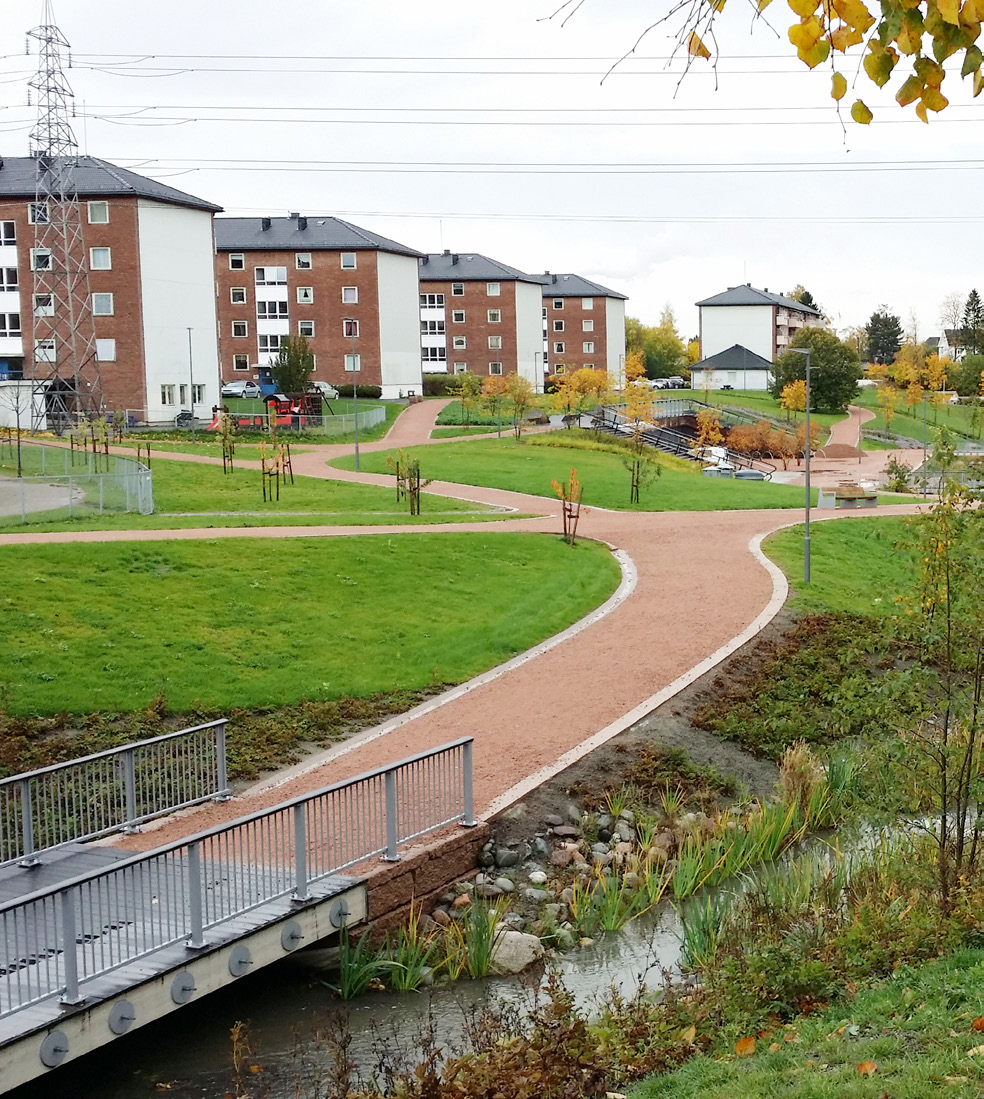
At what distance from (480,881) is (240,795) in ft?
12.1

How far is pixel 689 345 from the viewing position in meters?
147

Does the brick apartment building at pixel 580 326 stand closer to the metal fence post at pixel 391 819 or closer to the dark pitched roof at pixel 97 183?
the dark pitched roof at pixel 97 183

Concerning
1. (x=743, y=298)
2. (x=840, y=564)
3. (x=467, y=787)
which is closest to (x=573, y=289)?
(x=743, y=298)

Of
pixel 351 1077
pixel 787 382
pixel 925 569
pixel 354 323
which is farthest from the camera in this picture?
pixel 787 382

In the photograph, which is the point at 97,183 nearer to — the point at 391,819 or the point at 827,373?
the point at 827,373

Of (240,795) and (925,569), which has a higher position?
(925,569)

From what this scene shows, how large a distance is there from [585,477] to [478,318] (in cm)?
6189

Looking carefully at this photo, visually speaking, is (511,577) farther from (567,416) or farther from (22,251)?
(22,251)

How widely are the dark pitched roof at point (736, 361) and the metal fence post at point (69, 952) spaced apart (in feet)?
365

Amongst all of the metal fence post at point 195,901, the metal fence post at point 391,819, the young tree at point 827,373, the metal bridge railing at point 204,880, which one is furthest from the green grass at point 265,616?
the young tree at point 827,373

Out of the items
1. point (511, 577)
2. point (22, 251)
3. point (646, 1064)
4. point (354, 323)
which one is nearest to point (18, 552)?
point (511, 577)

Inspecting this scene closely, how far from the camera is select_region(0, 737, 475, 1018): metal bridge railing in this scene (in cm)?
1030

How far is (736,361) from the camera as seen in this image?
4717 inches

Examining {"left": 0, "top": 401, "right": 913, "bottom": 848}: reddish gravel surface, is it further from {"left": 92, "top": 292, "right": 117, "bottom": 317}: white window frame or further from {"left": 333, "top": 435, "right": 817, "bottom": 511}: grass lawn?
{"left": 92, "top": 292, "right": 117, "bottom": 317}: white window frame
